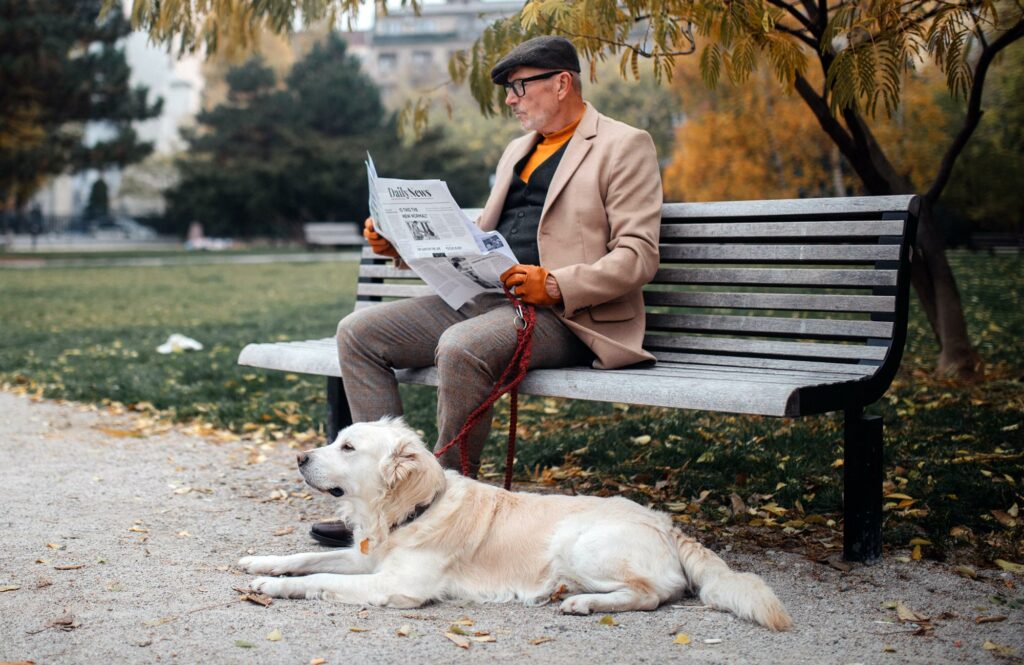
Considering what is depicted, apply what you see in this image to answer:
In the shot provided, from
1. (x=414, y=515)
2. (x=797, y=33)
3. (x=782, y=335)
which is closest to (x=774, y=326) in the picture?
(x=782, y=335)

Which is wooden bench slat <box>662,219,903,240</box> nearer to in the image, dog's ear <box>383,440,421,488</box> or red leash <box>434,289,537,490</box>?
red leash <box>434,289,537,490</box>

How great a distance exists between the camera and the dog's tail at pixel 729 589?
3.20 m

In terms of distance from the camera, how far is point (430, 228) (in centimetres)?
399

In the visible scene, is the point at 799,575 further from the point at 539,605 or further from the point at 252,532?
the point at 252,532

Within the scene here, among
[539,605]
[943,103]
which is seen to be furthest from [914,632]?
[943,103]

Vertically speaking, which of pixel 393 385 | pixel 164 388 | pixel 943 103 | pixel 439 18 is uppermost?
pixel 439 18

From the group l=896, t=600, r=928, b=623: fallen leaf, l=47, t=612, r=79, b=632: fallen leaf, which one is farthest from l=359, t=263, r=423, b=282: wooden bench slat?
l=896, t=600, r=928, b=623: fallen leaf

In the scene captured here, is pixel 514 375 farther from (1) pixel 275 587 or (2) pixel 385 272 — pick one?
(2) pixel 385 272

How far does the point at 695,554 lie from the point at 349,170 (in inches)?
1492

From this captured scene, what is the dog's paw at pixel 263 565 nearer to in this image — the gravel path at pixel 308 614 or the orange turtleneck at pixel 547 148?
the gravel path at pixel 308 614

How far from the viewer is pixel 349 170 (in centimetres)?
4006

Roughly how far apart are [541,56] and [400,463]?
1.87m

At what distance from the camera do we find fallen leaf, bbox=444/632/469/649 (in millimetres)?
3074

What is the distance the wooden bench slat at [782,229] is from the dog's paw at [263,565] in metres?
2.27
